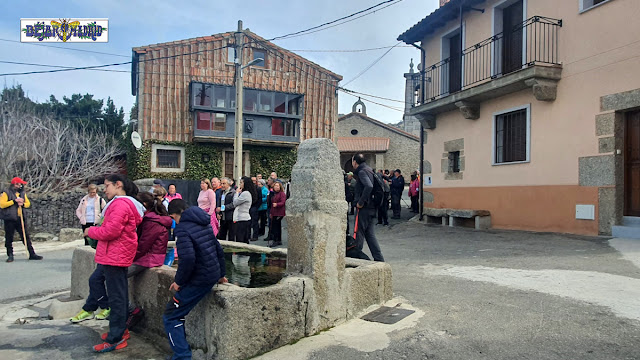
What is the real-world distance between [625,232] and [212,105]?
19225 mm

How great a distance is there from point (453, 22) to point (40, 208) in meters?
14.8

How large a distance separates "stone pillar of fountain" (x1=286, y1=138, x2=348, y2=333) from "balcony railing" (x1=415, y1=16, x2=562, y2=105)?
7307mm

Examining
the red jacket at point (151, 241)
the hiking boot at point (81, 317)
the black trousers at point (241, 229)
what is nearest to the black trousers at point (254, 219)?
the black trousers at point (241, 229)

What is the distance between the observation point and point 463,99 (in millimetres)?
11773

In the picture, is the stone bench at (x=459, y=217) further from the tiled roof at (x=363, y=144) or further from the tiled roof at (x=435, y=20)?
the tiled roof at (x=363, y=144)

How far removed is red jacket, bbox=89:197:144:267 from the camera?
4020 mm

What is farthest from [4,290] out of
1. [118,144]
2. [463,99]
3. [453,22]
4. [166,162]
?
[118,144]

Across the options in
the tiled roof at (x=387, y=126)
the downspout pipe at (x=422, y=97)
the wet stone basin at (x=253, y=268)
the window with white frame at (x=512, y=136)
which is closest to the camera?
the wet stone basin at (x=253, y=268)

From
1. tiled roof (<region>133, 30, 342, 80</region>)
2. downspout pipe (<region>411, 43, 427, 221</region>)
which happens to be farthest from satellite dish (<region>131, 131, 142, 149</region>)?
downspout pipe (<region>411, 43, 427, 221</region>)

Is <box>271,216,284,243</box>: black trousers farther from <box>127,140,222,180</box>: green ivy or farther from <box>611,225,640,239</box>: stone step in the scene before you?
<box>127,140,222,180</box>: green ivy

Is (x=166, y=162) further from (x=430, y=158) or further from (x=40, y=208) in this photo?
(x=430, y=158)

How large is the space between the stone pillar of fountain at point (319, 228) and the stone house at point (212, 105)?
1813 cm

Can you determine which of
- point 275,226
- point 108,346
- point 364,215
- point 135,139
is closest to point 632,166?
point 364,215

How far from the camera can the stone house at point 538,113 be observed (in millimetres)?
8516
